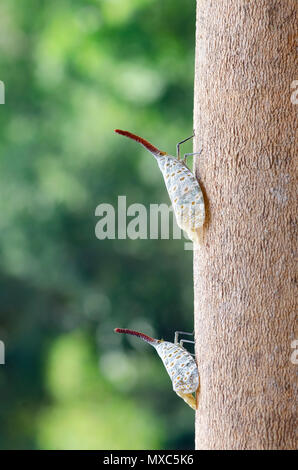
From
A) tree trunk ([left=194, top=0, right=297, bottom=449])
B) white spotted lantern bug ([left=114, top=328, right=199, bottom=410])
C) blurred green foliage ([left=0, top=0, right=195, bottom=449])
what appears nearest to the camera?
tree trunk ([left=194, top=0, right=297, bottom=449])

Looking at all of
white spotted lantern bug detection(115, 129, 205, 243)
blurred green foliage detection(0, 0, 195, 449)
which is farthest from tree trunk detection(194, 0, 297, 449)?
blurred green foliage detection(0, 0, 195, 449)

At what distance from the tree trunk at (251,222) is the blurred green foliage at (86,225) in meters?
1.65

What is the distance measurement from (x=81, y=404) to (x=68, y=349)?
287 mm

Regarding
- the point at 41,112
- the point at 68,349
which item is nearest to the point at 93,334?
the point at 68,349

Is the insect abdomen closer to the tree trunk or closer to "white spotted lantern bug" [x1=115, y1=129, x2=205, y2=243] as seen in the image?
the tree trunk

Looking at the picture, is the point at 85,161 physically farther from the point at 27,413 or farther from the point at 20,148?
the point at 27,413

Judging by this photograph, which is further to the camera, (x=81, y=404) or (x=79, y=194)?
(x=81, y=404)

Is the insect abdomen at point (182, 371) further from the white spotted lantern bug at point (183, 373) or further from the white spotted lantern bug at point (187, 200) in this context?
the white spotted lantern bug at point (187, 200)

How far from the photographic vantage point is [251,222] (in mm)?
708

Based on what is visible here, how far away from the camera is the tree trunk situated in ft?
2.28

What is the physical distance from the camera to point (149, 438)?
289 centimetres

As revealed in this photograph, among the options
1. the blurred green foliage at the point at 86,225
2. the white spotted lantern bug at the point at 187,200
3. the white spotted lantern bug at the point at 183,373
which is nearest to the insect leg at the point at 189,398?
the white spotted lantern bug at the point at 183,373

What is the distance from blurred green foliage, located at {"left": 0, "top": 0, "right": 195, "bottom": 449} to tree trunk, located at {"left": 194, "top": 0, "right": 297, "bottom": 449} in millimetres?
1649

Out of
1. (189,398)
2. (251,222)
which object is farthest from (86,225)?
(251,222)
